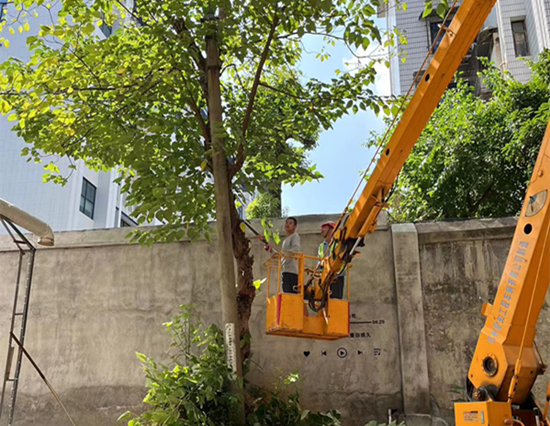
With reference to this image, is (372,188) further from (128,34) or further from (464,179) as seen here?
(464,179)

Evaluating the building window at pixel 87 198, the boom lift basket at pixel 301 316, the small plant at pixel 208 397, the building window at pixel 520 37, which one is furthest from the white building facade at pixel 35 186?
the building window at pixel 520 37

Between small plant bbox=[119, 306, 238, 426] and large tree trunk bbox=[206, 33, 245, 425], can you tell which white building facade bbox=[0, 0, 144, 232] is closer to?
large tree trunk bbox=[206, 33, 245, 425]

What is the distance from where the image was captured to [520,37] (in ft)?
66.4

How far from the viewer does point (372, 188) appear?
6.49 metres

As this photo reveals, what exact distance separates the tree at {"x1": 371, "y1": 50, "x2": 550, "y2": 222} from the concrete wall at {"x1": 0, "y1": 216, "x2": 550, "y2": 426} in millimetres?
4694

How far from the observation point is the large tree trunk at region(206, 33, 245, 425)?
7.56 meters

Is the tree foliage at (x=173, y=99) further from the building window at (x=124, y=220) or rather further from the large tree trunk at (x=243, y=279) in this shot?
the building window at (x=124, y=220)

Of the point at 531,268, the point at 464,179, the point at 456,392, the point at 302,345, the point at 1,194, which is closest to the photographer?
the point at 531,268

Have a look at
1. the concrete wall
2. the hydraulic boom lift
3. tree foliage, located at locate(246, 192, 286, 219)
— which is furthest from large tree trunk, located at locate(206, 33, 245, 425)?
tree foliage, located at locate(246, 192, 286, 219)

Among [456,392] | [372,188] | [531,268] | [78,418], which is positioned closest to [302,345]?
[456,392]

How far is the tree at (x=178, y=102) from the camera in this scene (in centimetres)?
762

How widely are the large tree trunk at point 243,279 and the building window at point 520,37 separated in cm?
1636

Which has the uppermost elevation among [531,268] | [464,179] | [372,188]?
[464,179]

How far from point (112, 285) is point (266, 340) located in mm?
2772
